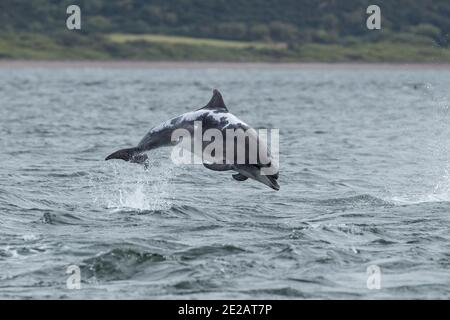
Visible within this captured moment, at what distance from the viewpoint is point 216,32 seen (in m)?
178

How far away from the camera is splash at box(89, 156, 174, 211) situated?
21.8 meters

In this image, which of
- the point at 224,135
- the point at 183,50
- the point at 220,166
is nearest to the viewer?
the point at 220,166

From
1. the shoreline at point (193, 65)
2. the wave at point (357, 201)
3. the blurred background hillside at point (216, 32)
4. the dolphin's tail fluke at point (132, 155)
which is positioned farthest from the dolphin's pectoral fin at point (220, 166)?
the blurred background hillside at point (216, 32)

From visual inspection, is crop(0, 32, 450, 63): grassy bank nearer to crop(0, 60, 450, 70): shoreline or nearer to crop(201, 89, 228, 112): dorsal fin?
crop(0, 60, 450, 70): shoreline

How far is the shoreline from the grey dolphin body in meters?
133

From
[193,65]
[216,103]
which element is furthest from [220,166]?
[193,65]

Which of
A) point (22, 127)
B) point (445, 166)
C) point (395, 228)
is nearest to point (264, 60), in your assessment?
point (22, 127)

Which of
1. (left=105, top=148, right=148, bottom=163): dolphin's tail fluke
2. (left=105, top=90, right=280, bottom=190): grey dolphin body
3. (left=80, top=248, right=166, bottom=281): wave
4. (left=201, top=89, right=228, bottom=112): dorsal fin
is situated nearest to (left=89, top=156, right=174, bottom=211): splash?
(left=105, top=148, right=148, bottom=163): dolphin's tail fluke

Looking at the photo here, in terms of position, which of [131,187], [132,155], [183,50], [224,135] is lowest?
[131,187]

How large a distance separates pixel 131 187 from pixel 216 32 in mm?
154515

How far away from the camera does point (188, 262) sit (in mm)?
16156

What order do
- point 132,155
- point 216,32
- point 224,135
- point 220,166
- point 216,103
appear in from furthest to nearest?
point 216,32, point 132,155, point 216,103, point 224,135, point 220,166

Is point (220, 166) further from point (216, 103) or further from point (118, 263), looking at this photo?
point (118, 263)

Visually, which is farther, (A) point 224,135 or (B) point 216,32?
(B) point 216,32
